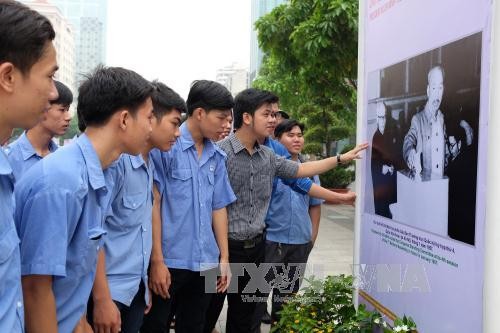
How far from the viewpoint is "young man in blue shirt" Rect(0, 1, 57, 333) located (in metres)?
1.12

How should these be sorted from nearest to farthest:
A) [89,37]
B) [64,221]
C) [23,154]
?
[64,221] → [23,154] → [89,37]

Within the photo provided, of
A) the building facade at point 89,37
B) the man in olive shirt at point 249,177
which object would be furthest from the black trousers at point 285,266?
the building facade at point 89,37

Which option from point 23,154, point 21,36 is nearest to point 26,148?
point 23,154

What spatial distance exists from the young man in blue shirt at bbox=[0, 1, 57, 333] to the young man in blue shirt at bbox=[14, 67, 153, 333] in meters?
0.16

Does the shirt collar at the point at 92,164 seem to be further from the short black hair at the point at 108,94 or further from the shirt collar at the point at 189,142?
the shirt collar at the point at 189,142

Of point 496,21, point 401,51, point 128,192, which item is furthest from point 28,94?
point 401,51

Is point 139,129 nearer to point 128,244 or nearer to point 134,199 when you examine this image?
point 134,199

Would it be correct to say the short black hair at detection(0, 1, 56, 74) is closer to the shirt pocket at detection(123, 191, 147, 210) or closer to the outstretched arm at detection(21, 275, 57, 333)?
the outstretched arm at detection(21, 275, 57, 333)

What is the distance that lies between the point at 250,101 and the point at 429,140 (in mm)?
1433

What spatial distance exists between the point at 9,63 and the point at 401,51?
1541 mm

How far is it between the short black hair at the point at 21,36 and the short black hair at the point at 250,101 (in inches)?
74.5

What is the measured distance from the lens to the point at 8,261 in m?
1.14

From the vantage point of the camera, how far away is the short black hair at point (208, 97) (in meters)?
2.67

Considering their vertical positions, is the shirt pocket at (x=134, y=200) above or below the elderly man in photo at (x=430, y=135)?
below
